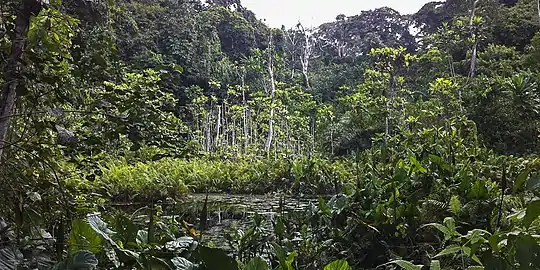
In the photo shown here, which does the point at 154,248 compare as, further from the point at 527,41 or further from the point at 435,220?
the point at 527,41

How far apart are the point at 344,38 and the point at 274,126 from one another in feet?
46.8

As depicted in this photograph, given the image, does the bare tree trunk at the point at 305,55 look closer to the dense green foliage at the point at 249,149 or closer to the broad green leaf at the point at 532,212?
the dense green foliage at the point at 249,149

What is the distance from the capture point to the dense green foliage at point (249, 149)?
0.96m

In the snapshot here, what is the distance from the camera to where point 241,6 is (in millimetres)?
26297

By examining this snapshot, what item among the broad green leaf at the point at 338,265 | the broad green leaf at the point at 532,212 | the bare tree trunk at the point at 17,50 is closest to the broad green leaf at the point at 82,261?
the broad green leaf at the point at 338,265

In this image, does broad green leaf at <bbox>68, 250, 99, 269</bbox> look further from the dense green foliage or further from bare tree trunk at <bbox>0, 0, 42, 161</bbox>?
bare tree trunk at <bbox>0, 0, 42, 161</bbox>

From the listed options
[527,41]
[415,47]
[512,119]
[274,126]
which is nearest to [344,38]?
[415,47]

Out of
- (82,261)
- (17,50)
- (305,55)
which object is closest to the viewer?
(82,261)

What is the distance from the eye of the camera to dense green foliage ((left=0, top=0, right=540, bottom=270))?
96cm

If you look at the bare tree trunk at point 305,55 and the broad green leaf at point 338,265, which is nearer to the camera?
the broad green leaf at point 338,265

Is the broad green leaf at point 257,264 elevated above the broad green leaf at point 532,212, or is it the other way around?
the broad green leaf at point 532,212

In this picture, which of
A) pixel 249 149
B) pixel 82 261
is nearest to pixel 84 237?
pixel 82 261

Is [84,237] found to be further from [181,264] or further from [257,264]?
[257,264]

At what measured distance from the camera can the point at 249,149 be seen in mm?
14734
